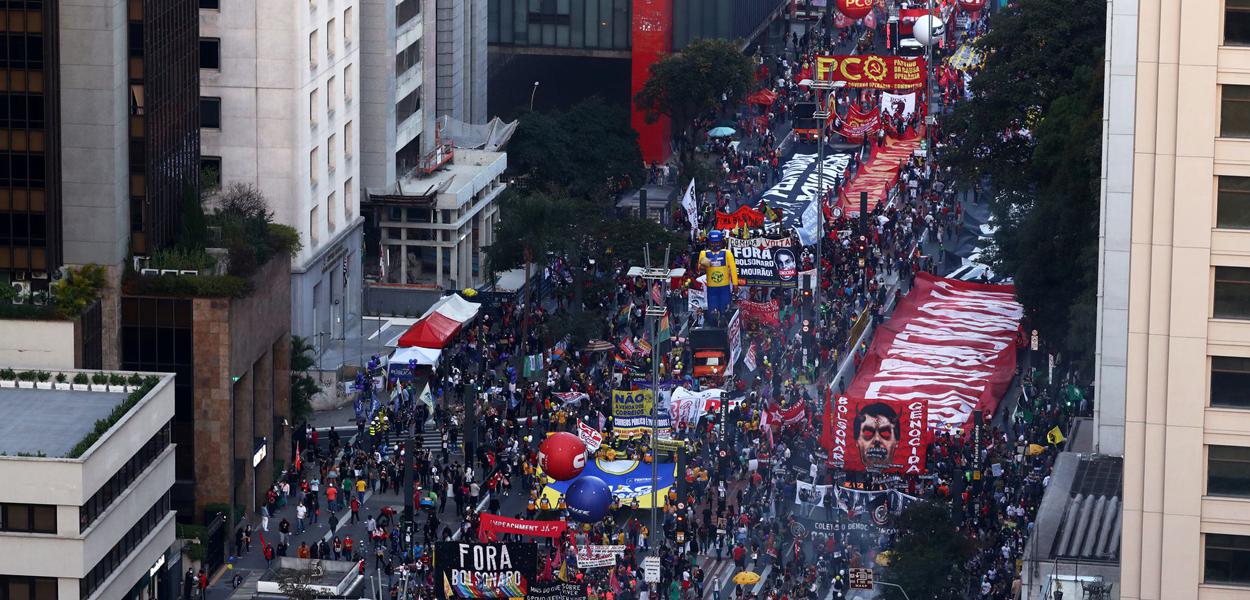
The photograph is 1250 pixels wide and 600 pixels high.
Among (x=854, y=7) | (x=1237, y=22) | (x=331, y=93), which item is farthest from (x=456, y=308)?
(x=854, y=7)

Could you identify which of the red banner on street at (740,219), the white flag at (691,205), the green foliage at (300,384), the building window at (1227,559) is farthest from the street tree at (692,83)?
the building window at (1227,559)

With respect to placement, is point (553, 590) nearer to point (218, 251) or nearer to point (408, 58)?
point (218, 251)

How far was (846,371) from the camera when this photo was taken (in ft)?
354

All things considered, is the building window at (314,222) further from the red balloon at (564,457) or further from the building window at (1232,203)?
the building window at (1232,203)

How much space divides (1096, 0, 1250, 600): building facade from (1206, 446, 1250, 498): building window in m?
0.02

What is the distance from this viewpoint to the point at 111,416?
81875mm

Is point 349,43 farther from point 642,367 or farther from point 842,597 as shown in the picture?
point 842,597

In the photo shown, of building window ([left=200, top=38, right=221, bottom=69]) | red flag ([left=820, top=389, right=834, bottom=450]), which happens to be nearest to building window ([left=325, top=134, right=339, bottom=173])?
building window ([left=200, top=38, right=221, bottom=69])

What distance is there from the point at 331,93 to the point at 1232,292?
62.9 m

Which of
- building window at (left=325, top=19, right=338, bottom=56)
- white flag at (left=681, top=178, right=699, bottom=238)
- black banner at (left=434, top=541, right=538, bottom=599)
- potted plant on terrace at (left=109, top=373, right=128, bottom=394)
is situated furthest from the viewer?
white flag at (left=681, top=178, right=699, bottom=238)

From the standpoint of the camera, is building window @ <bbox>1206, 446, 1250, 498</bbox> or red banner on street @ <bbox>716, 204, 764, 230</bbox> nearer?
building window @ <bbox>1206, 446, 1250, 498</bbox>

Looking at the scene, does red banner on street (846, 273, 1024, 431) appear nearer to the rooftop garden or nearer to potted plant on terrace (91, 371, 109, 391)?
the rooftop garden

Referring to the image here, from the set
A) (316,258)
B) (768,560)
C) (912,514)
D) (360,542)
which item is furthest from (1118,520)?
(316,258)

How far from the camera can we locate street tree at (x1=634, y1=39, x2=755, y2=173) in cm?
14538
